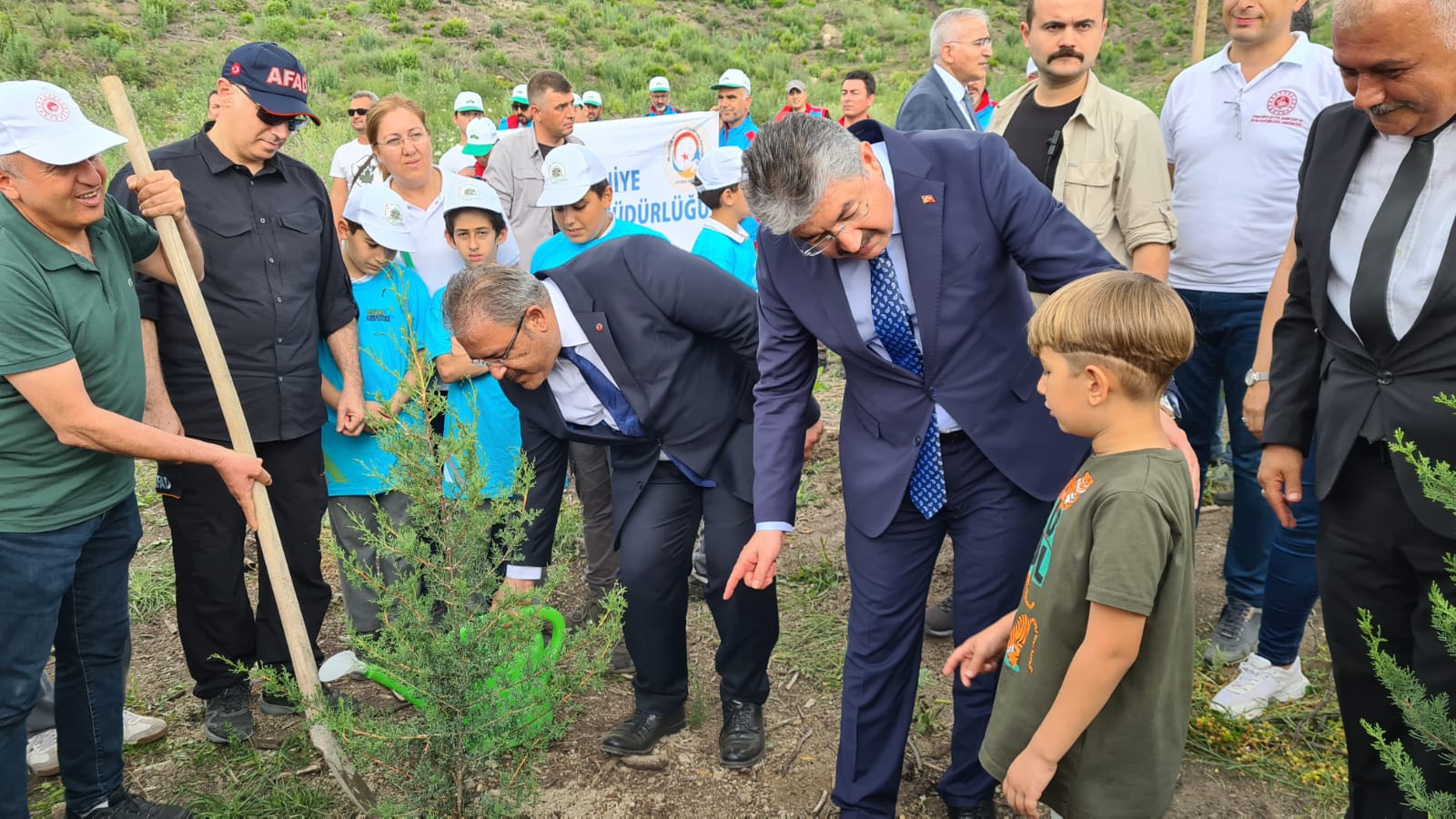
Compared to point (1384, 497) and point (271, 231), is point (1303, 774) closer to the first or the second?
point (1384, 497)

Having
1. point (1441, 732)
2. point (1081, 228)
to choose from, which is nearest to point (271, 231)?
point (1081, 228)

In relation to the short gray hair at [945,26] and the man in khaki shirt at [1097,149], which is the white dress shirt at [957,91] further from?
the man in khaki shirt at [1097,149]

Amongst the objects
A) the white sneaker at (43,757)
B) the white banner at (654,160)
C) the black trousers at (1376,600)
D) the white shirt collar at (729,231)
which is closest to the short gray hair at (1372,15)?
the black trousers at (1376,600)

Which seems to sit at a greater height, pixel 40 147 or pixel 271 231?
pixel 40 147

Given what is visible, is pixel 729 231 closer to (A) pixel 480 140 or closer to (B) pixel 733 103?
(A) pixel 480 140

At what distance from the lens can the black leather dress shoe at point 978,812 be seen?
2.78 m

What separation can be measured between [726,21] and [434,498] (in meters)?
30.6

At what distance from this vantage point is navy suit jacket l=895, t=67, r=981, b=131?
13.3 ft

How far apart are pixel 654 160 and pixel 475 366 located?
4.83 meters

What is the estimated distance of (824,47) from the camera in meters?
29.3

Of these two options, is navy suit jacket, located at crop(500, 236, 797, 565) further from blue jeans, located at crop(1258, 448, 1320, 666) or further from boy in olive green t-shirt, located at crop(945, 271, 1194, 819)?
blue jeans, located at crop(1258, 448, 1320, 666)

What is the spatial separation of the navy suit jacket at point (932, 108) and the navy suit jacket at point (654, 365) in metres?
1.40

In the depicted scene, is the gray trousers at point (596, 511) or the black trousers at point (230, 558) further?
the gray trousers at point (596, 511)

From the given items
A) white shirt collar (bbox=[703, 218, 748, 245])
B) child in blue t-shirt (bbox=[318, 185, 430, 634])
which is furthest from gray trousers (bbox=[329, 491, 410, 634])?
white shirt collar (bbox=[703, 218, 748, 245])
